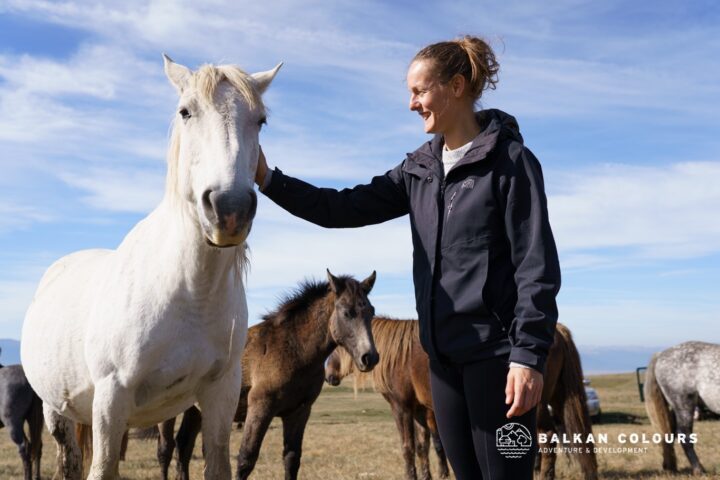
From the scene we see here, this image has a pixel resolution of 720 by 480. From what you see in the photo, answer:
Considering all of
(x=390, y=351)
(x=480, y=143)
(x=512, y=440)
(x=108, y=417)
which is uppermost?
(x=480, y=143)

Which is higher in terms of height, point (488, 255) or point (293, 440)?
point (488, 255)

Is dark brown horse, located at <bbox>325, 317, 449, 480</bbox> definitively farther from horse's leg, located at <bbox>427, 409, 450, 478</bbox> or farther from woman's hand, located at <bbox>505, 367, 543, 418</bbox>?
woman's hand, located at <bbox>505, 367, 543, 418</bbox>

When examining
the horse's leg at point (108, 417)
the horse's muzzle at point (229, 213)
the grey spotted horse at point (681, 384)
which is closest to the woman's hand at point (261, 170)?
the horse's muzzle at point (229, 213)

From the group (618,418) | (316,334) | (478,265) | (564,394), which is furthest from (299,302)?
(618,418)

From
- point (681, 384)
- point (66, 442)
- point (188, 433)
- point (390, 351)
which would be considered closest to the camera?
point (66, 442)

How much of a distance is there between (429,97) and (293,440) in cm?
513

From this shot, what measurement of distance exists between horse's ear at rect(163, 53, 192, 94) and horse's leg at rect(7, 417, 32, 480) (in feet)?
25.0

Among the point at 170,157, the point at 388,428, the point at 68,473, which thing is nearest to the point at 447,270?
the point at 170,157

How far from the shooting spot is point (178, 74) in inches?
112

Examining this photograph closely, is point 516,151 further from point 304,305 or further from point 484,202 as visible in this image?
point 304,305

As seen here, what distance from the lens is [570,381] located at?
8023 mm

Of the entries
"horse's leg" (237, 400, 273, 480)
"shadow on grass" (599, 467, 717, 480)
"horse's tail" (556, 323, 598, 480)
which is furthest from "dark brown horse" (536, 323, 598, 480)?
"horse's leg" (237, 400, 273, 480)

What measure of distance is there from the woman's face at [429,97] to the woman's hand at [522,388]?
90cm

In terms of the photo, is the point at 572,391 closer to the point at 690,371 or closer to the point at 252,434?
the point at 690,371
